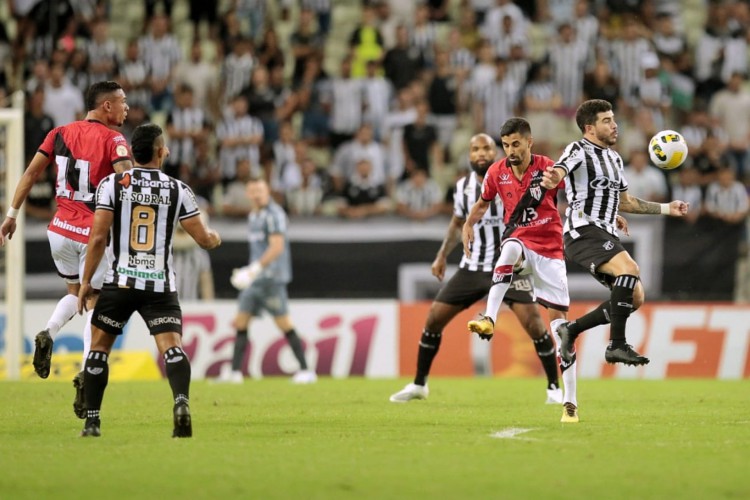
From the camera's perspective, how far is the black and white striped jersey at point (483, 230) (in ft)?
41.6

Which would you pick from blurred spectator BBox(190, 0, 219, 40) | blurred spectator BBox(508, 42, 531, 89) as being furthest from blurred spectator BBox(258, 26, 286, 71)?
blurred spectator BBox(508, 42, 531, 89)

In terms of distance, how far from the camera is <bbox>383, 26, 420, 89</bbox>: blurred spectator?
21.9m

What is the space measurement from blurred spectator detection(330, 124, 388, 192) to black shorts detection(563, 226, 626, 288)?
1001 cm

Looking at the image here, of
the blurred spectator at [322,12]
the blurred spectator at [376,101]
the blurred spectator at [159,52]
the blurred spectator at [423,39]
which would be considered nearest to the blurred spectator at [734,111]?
the blurred spectator at [423,39]

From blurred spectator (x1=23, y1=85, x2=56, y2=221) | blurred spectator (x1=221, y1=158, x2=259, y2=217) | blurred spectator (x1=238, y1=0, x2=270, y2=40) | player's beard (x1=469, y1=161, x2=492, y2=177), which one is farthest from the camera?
blurred spectator (x1=238, y1=0, x2=270, y2=40)

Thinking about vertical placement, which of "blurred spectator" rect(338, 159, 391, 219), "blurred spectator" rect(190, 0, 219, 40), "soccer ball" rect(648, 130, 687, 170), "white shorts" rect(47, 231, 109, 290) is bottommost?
"white shorts" rect(47, 231, 109, 290)

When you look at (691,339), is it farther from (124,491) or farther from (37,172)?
(124,491)

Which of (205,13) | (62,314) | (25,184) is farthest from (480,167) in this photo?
(205,13)

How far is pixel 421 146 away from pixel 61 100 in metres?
5.86

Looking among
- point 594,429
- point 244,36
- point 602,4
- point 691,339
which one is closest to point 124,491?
point 594,429

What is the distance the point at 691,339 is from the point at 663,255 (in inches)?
51.0

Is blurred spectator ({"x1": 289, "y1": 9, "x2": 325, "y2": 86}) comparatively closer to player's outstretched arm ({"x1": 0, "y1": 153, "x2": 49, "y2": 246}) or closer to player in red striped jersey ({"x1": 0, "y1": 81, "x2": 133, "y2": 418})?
player in red striped jersey ({"x1": 0, "y1": 81, "x2": 133, "y2": 418})

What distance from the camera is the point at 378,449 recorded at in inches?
326

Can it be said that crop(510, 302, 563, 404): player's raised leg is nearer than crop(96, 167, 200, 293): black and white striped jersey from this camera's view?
No
